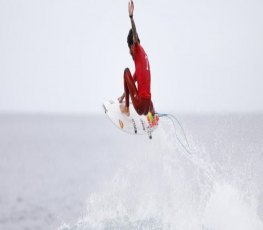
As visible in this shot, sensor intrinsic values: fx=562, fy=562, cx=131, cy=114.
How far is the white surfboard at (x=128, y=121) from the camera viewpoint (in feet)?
47.7

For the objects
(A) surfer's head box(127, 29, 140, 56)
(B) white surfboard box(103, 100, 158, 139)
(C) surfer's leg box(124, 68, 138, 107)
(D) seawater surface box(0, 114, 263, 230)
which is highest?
(A) surfer's head box(127, 29, 140, 56)

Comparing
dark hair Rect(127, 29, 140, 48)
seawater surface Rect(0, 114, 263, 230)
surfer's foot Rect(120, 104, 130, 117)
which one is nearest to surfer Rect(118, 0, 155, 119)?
dark hair Rect(127, 29, 140, 48)

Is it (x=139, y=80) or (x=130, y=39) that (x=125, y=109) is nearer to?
(x=139, y=80)

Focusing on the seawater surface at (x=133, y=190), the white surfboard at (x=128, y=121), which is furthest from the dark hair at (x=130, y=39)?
the seawater surface at (x=133, y=190)

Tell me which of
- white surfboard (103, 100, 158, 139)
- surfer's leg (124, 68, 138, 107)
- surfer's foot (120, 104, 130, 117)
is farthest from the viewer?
surfer's foot (120, 104, 130, 117)

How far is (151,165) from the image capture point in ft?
148

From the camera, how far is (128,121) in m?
14.8

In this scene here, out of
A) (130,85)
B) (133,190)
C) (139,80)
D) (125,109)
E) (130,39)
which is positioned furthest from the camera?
(133,190)

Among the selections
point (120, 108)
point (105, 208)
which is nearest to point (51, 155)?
point (105, 208)

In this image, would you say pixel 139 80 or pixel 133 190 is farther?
pixel 133 190

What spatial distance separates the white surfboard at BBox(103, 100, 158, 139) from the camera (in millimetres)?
14531

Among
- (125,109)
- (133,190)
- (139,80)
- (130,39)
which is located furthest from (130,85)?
(133,190)

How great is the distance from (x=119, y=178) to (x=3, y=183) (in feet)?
32.1

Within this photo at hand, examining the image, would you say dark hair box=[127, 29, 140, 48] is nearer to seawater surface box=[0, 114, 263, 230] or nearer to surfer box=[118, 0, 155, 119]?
surfer box=[118, 0, 155, 119]
